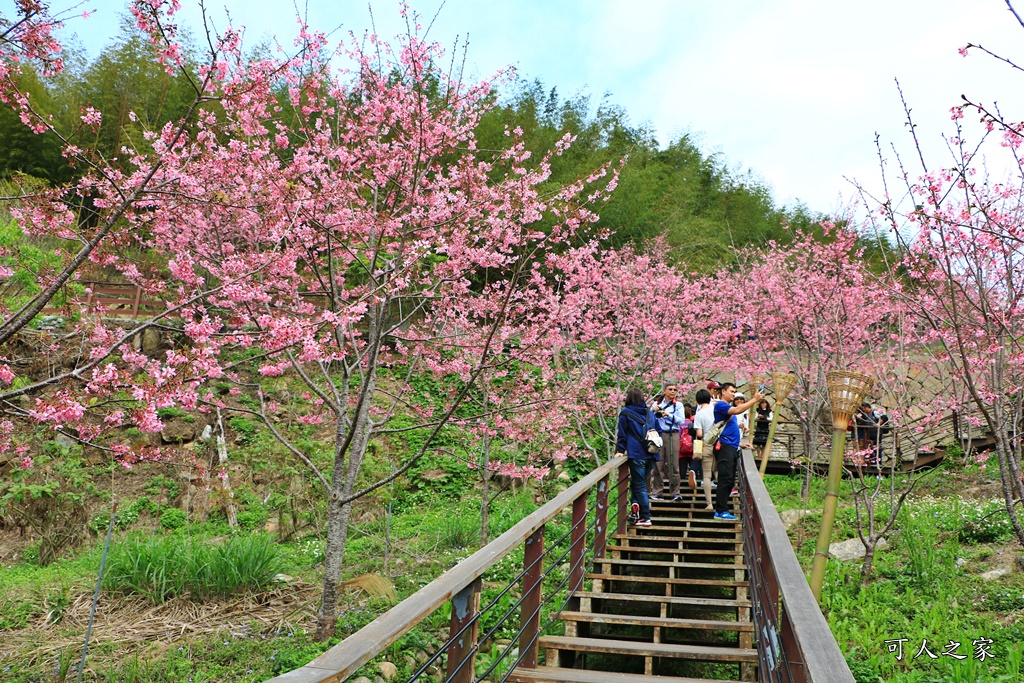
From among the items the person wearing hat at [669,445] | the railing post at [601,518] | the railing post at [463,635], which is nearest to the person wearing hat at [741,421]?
the person wearing hat at [669,445]

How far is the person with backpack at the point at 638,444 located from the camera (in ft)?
21.9

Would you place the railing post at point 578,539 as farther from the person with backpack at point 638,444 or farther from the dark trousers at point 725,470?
the dark trousers at point 725,470

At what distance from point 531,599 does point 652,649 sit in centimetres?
79

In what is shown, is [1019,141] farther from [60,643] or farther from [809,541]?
[60,643]

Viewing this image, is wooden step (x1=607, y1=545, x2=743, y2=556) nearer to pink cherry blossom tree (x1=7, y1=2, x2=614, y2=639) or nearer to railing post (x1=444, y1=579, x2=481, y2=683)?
pink cherry blossom tree (x1=7, y1=2, x2=614, y2=639)

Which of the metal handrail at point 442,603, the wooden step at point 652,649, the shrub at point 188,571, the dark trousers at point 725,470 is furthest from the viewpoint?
the dark trousers at point 725,470

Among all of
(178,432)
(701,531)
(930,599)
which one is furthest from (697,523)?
(178,432)

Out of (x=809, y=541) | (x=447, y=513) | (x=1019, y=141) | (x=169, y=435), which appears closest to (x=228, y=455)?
(x=169, y=435)

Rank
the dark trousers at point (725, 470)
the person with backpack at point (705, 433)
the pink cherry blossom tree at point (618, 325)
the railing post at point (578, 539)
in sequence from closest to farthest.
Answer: the railing post at point (578, 539), the dark trousers at point (725, 470), the person with backpack at point (705, 433), the pink cherry blossom tree at point (618, 325)

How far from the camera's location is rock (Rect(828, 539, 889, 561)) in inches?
372

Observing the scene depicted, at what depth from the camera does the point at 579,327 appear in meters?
14.3

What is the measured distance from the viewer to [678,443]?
8094 mm

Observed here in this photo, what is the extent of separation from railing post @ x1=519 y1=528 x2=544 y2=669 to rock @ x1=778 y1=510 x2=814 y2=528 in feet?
26.6

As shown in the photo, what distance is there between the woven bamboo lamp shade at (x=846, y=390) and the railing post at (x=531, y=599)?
10.5 feet
